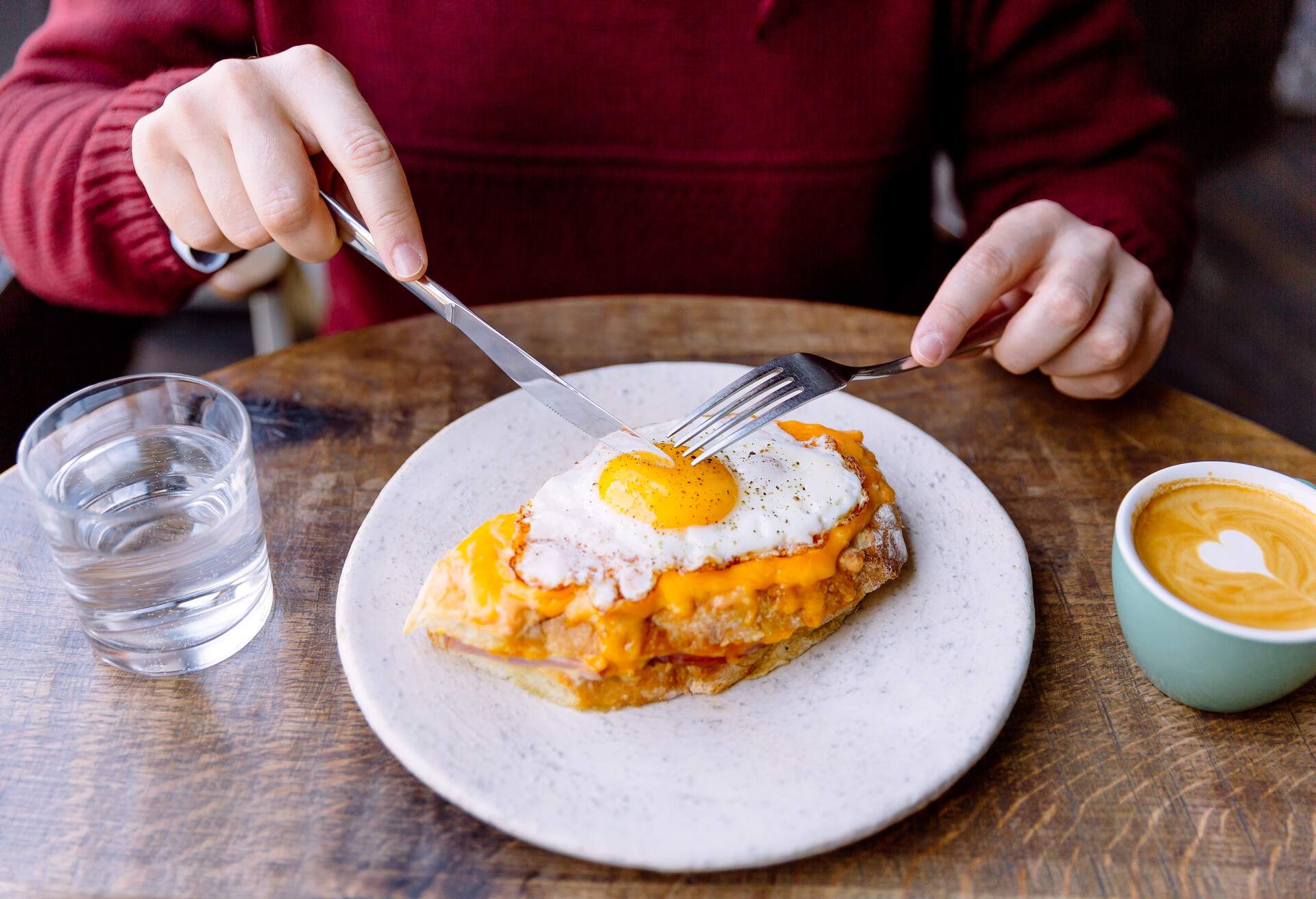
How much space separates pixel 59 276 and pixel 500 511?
143 centimetres

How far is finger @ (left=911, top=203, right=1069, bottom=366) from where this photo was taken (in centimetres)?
203

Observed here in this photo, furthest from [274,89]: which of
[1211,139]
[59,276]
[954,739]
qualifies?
[1211,139]

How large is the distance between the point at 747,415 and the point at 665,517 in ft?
0.87

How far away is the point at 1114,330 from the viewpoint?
2156 mm

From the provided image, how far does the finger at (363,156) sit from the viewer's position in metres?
1.78

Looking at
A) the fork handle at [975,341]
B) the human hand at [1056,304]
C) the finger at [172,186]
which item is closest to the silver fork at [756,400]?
the fork handle at [975,341]

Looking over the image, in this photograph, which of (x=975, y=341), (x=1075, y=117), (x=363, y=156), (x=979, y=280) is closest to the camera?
(x=363, y=156)

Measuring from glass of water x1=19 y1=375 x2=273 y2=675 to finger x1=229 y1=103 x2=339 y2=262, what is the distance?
34 cm

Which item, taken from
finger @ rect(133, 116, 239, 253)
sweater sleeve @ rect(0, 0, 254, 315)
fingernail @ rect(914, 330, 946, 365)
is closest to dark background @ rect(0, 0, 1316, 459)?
sweater sleeve @ rect(0, 0, 254, 315)

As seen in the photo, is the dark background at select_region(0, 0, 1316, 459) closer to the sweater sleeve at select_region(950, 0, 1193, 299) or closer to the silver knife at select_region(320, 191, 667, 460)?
the sweater sleeve at select_region(950, 0, 1193, 299)

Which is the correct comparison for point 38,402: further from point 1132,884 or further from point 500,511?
point 1132,884

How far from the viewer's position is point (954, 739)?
147 cm

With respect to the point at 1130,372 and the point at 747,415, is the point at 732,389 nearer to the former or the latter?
the point at 747,415

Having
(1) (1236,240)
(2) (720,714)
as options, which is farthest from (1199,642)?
(1) (1236,240)
